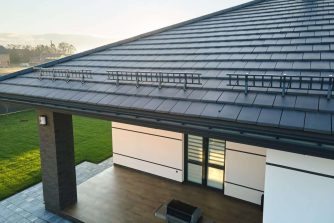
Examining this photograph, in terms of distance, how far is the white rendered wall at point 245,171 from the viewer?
9.30m

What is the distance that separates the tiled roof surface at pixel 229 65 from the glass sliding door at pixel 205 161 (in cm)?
336

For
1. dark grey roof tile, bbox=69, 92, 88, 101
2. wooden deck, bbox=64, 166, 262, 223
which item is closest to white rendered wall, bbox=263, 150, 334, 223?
wooden deck, bbox=64, 166, 262, 223

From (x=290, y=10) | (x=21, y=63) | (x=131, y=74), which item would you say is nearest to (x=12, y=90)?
(x=131, y=74)

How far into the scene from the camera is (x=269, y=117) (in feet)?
14.9

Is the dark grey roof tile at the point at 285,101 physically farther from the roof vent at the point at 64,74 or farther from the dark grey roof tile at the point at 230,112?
the roof vent at the point at 64,74

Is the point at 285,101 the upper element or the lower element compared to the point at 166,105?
upper

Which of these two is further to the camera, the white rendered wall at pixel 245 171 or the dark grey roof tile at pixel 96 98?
the white rendered wall at pixel 245 171

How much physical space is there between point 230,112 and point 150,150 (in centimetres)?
730

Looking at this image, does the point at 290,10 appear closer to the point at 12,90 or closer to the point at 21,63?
the point at 12,90

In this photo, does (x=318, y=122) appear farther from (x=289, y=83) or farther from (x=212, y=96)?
(x=212, y=96)

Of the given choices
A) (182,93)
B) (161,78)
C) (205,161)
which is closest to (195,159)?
(205,161)

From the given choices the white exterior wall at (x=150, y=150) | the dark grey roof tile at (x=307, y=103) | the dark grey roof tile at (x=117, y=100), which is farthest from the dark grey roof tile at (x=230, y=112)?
the white exterior wall at (x=150, y=150)

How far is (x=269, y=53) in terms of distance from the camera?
23.9 feet

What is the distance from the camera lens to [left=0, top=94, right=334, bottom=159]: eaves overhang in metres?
4.07
